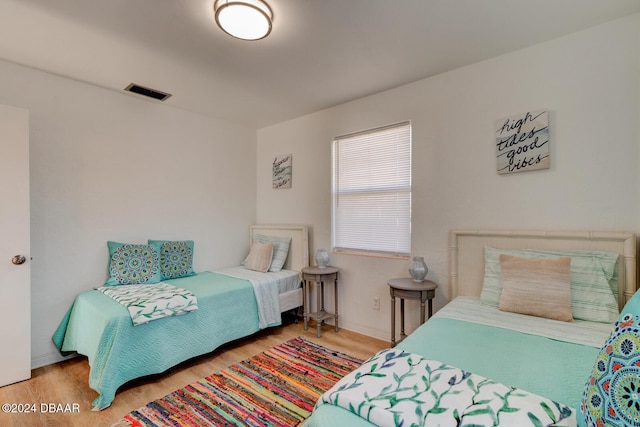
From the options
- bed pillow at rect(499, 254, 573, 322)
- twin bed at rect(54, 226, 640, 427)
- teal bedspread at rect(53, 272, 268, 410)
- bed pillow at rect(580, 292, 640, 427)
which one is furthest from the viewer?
teal bedspread at rect(53, 272, 268, 410)

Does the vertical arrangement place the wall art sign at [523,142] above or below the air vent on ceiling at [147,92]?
below

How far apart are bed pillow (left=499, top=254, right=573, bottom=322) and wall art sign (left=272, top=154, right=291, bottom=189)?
257 cm

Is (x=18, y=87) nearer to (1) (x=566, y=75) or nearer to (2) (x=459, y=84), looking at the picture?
(2) (x=459, y=84)

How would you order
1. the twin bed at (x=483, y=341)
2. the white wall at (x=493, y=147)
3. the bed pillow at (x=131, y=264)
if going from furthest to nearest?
the bed pillow at (x=131, y=264) → the white wall at (x=493, y=147) → the twin bed at (x=483, y=341)

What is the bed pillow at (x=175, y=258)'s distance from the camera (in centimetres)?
303

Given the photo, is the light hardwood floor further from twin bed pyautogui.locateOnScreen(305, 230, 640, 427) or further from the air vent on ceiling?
the air vent on ceiling

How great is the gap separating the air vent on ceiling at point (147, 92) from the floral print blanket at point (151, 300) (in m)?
1.84

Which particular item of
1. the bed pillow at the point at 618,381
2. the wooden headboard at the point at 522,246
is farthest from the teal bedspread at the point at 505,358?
the wooden headboard at the point at 522,246

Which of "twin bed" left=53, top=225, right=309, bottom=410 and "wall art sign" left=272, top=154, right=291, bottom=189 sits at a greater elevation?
"wall art sign" left=272, top=154, right=291, bottom=189

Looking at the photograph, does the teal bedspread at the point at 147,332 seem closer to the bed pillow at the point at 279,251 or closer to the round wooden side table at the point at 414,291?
the bed pillow at the point at 279,251

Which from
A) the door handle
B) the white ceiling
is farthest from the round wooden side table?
the door handle

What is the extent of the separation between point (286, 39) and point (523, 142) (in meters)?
1.85

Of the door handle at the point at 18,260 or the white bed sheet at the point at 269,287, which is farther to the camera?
the white bed sheet at the point at 269,287

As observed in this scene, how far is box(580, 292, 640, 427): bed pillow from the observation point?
2.26ft
